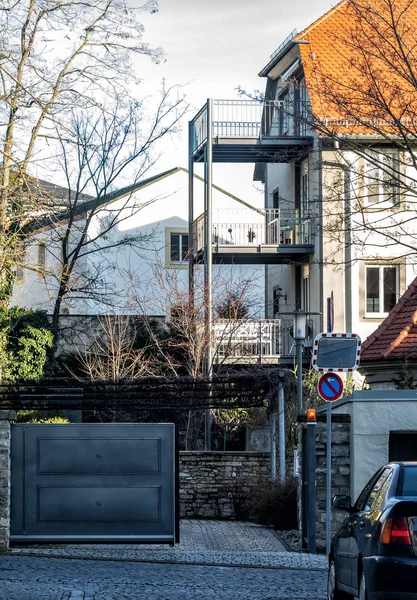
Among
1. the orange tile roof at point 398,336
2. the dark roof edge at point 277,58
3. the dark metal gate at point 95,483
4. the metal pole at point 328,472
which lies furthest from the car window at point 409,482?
the dark roof edge at point 277,58

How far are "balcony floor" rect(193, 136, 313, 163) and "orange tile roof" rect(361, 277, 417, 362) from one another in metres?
8.74

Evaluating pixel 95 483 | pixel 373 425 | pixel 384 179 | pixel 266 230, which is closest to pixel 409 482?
pixel 373 425

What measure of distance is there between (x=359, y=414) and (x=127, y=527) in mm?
3945

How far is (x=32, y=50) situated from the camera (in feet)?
84.1

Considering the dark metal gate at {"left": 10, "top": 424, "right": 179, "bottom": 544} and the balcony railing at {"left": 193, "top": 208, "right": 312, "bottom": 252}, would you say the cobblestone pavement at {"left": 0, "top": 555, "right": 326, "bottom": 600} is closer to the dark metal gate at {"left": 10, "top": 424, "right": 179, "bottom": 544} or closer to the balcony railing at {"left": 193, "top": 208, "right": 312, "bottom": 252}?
the dark metal gate at {"left": 10, "top": 424, "right": 179, "bottom": 544}

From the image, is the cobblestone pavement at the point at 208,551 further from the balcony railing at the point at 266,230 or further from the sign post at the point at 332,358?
the balcony railing at the point at 266,230

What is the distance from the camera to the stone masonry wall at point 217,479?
24234 mm

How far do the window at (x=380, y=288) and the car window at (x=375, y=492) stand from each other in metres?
24.5

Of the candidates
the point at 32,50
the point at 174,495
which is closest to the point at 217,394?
the point at 174,495

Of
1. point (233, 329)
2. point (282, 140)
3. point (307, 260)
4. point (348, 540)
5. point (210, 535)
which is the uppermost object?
point (282, 140)

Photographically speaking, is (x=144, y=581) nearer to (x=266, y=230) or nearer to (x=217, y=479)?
(x=217, y=479)

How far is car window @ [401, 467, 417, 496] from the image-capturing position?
8.80 m

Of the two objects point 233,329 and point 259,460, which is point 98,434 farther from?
point 233,329

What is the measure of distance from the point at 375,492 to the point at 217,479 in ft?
48.5
